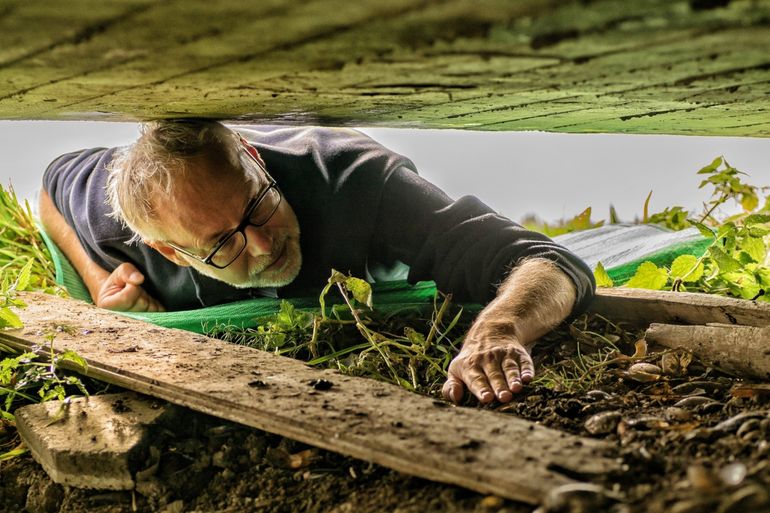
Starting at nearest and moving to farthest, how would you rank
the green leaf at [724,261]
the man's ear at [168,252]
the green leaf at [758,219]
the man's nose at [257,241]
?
the green leaf at [758,219], the green leaf at [724,261], the man's nose at [257,241], the man's ear at [168,252]

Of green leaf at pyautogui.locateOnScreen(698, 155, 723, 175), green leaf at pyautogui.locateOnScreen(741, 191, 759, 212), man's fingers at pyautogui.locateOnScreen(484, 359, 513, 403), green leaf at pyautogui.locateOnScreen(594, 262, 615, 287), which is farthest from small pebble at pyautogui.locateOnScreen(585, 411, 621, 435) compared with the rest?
green leaf at pyautogui.locateOnScreen(741, 191, 759, 212)

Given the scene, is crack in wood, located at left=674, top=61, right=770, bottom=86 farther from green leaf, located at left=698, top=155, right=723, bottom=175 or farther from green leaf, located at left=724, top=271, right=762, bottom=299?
green leaf, located at left=698, top=155, right=723, bottom=175

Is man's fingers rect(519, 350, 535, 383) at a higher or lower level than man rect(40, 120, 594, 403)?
lower

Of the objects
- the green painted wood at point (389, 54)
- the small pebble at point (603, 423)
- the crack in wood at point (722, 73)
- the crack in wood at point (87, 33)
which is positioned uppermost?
the crack in wood at point (87, 33)

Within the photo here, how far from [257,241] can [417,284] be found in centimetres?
75

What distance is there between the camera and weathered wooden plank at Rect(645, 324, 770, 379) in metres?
1.87

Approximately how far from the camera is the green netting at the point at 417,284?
3.04m

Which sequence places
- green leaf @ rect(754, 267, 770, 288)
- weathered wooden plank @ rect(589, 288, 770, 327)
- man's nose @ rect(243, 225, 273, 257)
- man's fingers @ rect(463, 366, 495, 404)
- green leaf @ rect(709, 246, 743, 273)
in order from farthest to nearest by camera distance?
1. man's nose @ rect(243, 225, 273, 257)
2. green leaf @ rect(754, 267, 770, 288)
3. green leaf @ rect(709, 246, 743, 273)
4. weathered wooden plank @ rect(589, 288, 770, 327)
5. man's fingers @ rect(463, 366, 495, 404)

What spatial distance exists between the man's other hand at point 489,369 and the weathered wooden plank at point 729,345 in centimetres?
45

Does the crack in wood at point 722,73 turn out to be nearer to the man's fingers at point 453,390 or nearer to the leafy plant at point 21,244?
the man's fingers at point 453,390

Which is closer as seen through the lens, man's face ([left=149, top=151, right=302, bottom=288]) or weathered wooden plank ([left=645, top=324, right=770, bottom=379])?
weathered wooden plank ([left=645, top=324, right=770, bottom=379])

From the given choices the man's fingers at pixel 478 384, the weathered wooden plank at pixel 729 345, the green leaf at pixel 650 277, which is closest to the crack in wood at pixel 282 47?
the man's fingers at pixel 478 384

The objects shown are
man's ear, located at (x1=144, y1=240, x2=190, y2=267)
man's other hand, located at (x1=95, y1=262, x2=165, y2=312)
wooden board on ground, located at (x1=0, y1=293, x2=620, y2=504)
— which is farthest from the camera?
man's other hand, located at (x1=95, y1=262, x2=165, y2=312)

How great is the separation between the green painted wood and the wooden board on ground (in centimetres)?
65
